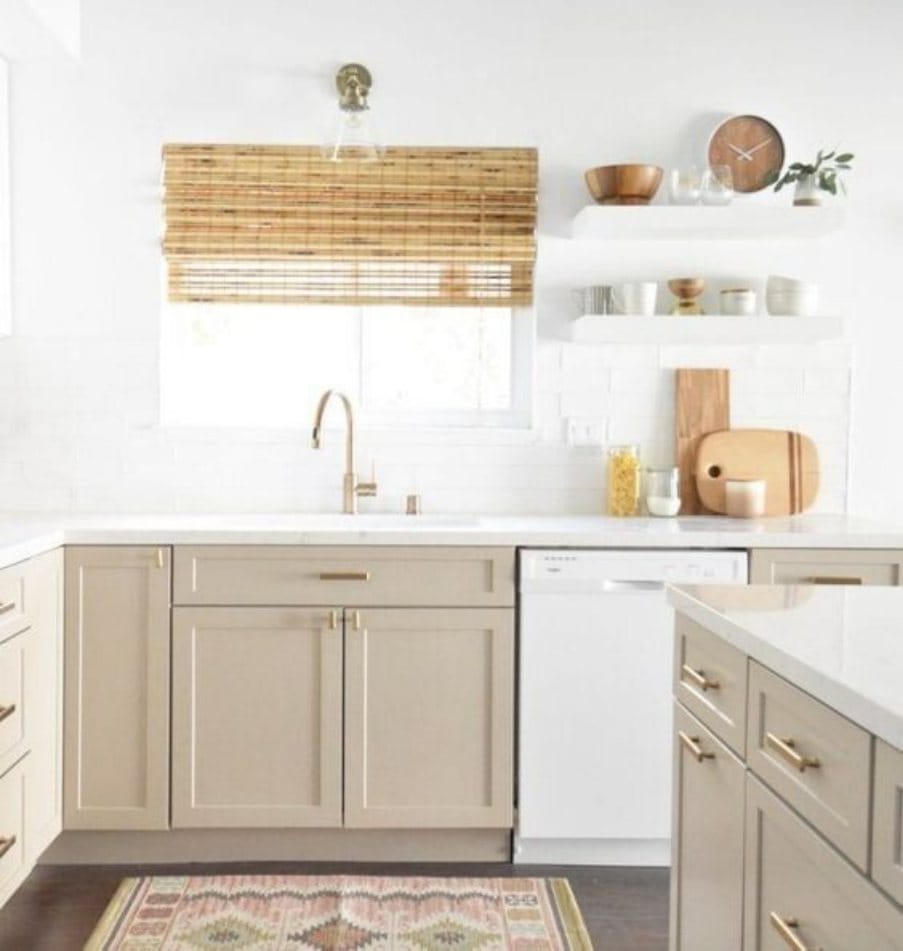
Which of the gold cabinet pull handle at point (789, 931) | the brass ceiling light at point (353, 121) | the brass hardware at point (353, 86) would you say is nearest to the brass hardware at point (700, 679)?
the gold cabinet pull handle at point (789, 931)

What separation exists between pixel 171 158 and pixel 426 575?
1636 millimetres

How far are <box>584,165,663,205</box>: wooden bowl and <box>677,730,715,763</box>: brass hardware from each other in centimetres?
206

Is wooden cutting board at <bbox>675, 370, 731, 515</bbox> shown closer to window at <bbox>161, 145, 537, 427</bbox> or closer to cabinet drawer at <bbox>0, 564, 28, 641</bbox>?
window at <bbox>161, 145, 537, 427</bbox>

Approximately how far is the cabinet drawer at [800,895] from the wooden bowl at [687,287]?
2327mm

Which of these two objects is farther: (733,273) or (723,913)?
(733,273)

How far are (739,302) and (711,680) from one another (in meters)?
2.11

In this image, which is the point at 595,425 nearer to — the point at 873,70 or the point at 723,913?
the point at 873,70

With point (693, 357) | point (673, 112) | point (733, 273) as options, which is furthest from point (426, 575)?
point (673, 112)

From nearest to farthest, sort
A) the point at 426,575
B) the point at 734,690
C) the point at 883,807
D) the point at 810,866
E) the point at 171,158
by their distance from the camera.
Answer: the point at 883,807
the point at 810,866
the point at 734,690
the point at 426,575
the point at 171,158

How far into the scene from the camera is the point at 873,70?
399cm

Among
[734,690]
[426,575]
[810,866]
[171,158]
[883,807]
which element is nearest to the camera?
[883,807]

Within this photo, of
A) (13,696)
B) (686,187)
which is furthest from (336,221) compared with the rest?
(13,696)

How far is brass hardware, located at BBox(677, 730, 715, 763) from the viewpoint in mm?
2002

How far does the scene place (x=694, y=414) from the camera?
398 centimetres
